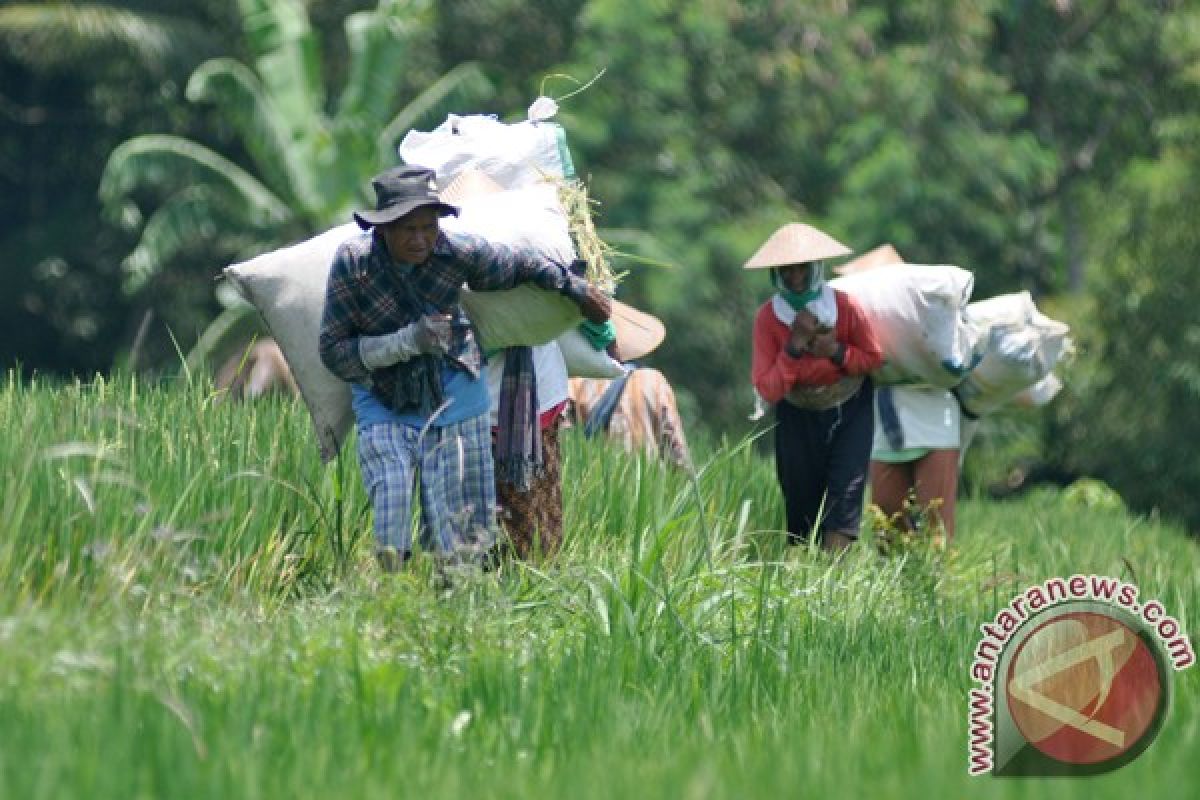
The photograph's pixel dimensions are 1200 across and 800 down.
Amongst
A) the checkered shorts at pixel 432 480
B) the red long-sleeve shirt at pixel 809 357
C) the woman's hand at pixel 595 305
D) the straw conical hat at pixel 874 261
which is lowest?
the checkered shorts at pixel 432 480

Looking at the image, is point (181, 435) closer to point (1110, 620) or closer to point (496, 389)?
point (496, 389)

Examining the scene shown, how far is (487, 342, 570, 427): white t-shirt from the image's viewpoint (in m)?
7.40

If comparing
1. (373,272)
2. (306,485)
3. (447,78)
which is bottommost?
(306,485)

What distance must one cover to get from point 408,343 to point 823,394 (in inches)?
108

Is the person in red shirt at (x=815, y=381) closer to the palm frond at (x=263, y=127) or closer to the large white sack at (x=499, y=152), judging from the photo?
the large white sack at (x=499, y=152)

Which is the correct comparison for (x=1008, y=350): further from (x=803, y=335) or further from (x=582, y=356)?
(x=582, y=356)

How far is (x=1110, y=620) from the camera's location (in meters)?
5.36

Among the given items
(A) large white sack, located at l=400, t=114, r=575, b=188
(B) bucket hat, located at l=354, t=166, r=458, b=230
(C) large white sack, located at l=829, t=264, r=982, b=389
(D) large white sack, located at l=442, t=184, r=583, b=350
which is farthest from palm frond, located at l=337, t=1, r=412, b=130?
(B) bucket hat, located at l=354, t=166, r=458, b=230

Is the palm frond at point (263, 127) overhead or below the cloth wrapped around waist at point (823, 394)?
overhead

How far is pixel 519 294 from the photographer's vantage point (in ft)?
23.4

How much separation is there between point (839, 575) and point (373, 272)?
6.92 ft

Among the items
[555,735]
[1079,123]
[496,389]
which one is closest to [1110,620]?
[555,735]

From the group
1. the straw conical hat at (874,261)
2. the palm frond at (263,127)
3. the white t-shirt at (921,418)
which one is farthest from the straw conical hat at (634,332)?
the palm frond at (263,127)

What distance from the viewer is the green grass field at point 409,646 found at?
4.34m
